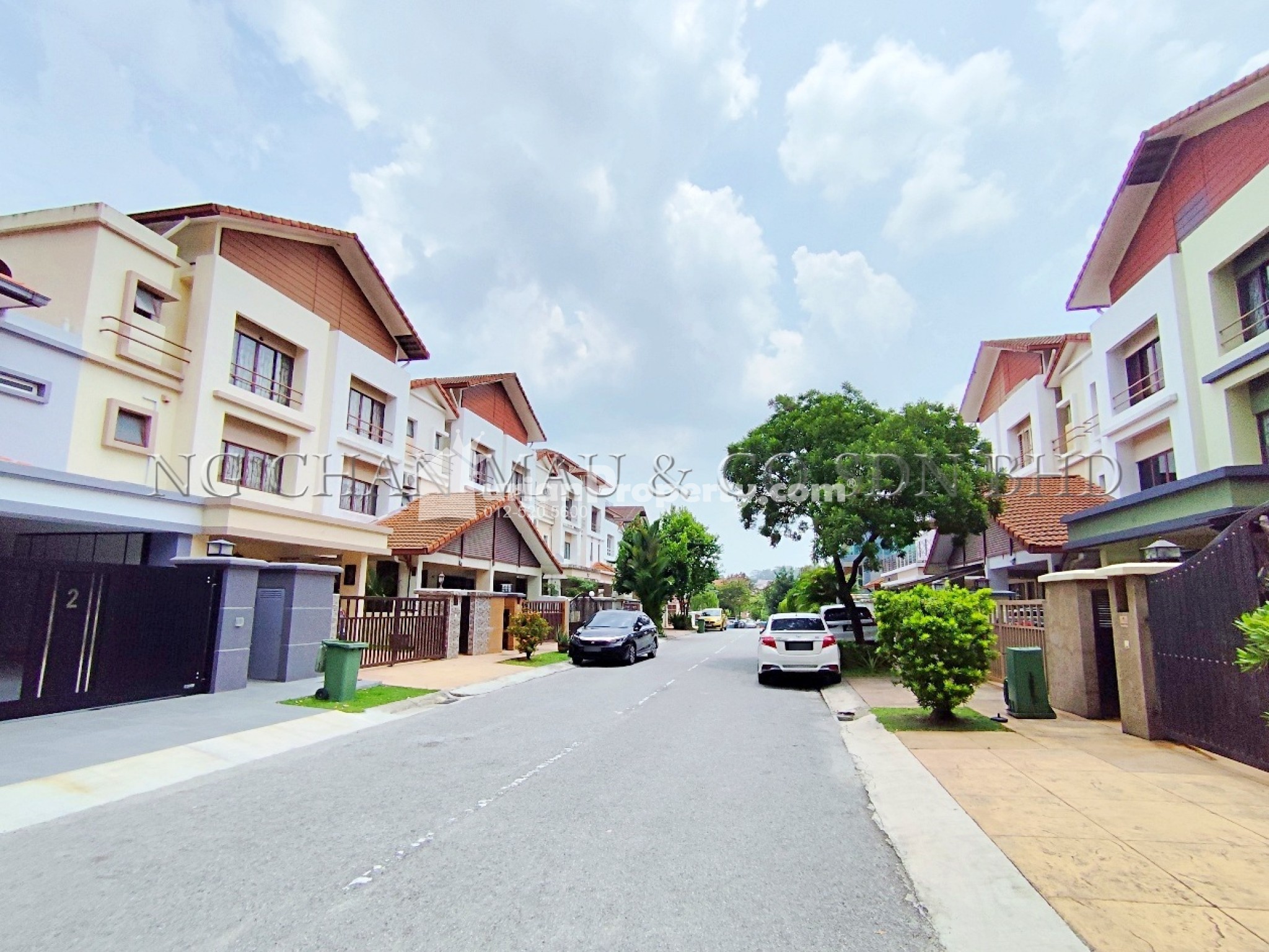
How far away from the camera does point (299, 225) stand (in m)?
21.0

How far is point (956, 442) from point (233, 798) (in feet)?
57.8

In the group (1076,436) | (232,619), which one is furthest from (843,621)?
(232,619)

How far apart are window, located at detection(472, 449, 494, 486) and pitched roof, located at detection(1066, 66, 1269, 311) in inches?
918

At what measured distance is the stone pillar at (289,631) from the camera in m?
12.7

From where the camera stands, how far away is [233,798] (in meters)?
6.34

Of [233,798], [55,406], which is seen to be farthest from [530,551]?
[233,798]

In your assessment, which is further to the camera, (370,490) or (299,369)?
(370,490)

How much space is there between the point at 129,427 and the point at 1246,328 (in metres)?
24.9

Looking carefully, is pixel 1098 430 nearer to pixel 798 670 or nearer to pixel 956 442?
pixel 956 442

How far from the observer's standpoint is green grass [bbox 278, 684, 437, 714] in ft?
35.7

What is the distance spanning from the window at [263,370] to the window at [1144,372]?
23658 mm

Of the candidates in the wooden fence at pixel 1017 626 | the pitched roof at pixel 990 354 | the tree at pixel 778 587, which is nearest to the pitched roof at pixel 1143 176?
the pitched roof at pixel 990 354

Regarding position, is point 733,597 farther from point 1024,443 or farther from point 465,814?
point 465,814

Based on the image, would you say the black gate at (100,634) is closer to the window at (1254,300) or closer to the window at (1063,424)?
the window at (1254,300)
